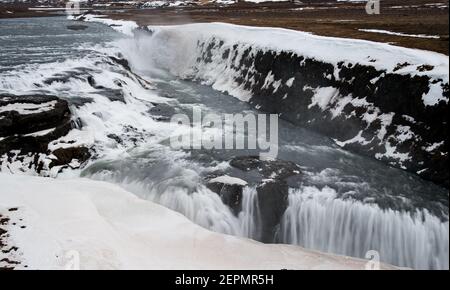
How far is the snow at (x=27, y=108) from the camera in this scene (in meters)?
19.5

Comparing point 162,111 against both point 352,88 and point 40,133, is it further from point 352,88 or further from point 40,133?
point 352,88

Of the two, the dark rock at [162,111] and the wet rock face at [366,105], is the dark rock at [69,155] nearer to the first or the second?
the dark rock at [162,111]

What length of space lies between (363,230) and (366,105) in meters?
9.26

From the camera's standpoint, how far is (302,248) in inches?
546

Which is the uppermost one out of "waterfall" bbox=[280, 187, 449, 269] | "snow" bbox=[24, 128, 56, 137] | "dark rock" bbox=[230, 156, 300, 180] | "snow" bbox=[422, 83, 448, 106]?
"snow" bbox=[422, 83, 448, 106]

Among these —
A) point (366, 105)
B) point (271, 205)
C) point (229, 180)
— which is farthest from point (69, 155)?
point (366, 105)

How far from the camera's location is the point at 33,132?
63.7ft

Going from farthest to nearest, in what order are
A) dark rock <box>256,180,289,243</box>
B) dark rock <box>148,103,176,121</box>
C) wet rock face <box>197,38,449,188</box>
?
dark rock <box>148,103,176,121</box> < wet rock face <box>197,38,449,188</box> < dark rock <box>256,180,289,243</box>

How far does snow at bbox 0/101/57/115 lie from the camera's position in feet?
64.1

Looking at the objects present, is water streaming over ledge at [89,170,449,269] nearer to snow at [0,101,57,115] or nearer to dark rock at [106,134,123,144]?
dark rock at [106,134,123,144]

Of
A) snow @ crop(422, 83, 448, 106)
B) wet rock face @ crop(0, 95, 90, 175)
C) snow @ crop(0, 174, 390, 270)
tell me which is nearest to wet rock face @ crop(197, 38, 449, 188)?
snow @ crop(422, 83, 448, 106)
